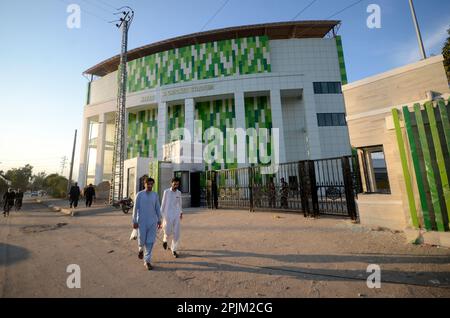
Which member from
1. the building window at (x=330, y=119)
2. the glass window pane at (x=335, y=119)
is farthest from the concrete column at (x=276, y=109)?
the glass window pane at (x=335, y=119)

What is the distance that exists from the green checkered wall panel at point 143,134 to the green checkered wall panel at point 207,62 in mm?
3983

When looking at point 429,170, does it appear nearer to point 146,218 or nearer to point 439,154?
point 439,154

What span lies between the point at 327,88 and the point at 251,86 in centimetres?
940

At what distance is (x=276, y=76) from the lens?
25.1 m

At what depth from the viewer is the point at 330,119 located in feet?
81.5

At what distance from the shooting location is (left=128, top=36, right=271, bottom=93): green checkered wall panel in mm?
25891

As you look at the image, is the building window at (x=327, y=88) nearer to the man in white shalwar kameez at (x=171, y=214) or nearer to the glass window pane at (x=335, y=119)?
the glass window pane at (x=335, y=119)

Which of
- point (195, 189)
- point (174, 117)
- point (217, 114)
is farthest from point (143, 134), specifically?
point (195, 189)

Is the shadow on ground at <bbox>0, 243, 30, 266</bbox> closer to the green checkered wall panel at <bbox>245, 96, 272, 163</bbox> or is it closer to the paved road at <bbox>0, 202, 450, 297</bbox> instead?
the paved road at <bbox>0, 202, 450, 297</bbox>

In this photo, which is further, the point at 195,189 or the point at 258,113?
the point at 258,113

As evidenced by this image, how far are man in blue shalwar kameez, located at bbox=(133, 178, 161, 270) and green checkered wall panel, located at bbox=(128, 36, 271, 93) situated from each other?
24568 millimetres
